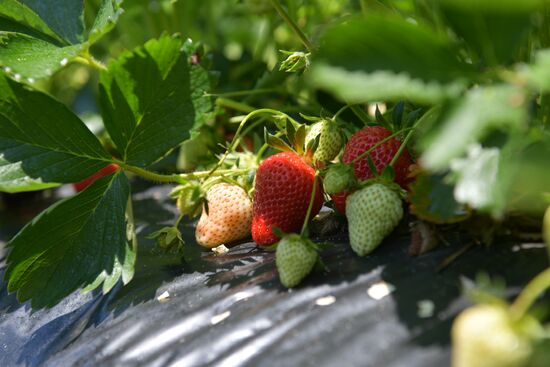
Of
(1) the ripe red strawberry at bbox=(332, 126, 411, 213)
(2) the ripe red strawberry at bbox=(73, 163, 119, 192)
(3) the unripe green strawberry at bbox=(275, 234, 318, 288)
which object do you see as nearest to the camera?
(3) the unripe green strawberry at bbox=(275, 234, 318, 288)

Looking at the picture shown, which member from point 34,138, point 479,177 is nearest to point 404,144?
point 479,177

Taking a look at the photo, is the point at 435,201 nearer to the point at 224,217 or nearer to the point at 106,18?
the point at 224,217

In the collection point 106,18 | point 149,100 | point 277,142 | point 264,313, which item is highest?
point 106,18

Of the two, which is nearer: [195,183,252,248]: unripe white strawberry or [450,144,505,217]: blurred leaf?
[450,144,505,217]: blurred leaf

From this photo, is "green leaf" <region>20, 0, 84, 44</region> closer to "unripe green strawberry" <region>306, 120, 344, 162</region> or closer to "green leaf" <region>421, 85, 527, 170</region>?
"unripe green strawberry" <region>306, 120, 344, 162</region>

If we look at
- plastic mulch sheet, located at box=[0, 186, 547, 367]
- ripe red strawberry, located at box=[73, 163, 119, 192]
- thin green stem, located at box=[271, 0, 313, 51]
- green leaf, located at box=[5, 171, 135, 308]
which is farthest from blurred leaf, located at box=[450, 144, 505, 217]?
ripe red strawberry, located at box=[73, 163, 119, 192]

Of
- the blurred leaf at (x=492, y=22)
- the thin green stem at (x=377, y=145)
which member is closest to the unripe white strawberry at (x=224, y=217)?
the thin green stem at (x=377, y=145)

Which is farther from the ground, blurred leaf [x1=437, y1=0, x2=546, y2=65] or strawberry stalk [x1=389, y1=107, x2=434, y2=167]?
blurred leaf [x1=437, y1=0, x2=546, y2=65]
